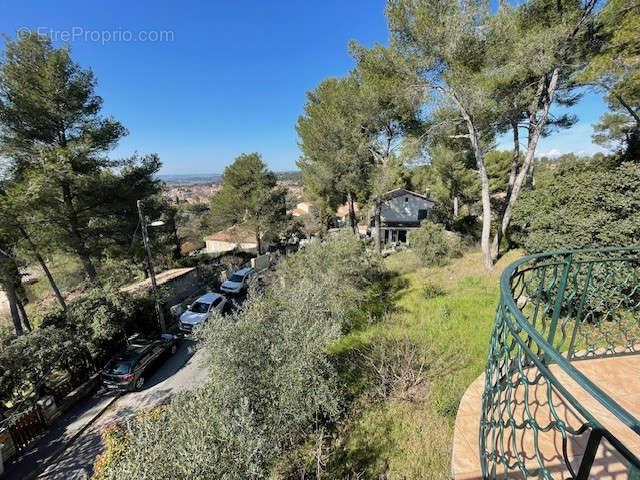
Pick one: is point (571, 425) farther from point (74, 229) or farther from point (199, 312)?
point (74, 229)

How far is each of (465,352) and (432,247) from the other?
790cm

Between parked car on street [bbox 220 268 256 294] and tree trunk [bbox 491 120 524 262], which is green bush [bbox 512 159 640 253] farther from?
parked car on street [bbox 220 268 256 294]

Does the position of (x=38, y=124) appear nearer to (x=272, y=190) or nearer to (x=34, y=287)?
(x=34, y=287)

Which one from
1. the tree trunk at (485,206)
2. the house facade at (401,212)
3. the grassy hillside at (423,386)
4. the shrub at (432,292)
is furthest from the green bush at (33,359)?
the house facade at (401,212)

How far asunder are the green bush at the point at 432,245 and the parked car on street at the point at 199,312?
387 inches

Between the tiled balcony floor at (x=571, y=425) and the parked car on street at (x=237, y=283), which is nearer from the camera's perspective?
the tiled balcony floor at (x=571, y=425)

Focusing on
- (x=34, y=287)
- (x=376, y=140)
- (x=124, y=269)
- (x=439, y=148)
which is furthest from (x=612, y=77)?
(x=34, y=287)

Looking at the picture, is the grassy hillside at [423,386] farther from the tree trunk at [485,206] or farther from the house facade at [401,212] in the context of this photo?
the house facade at [401,212]

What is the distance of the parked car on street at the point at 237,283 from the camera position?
16.6 m

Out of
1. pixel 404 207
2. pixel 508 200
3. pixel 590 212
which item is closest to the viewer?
pixel 590 212

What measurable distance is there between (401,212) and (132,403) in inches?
971

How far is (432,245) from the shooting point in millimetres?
13797

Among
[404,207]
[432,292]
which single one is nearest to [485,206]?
[432,292]

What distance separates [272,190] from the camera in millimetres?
23875
